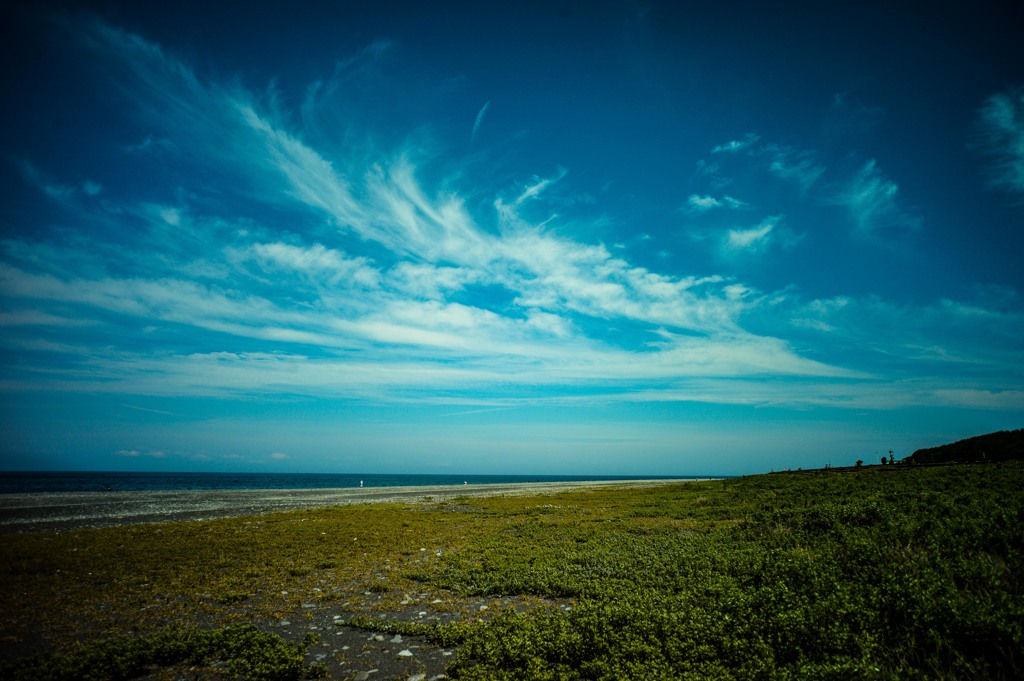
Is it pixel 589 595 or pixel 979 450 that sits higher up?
pixel 979 450

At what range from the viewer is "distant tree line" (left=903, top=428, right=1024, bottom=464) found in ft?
138

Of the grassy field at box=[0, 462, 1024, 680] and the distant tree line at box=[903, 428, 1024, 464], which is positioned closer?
the grassy field at box=[0, 462, 1024, 680]

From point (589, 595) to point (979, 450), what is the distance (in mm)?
55801

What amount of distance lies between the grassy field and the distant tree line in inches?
1065

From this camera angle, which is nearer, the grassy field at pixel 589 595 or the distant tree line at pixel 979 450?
the grassy field at pixel 589 595

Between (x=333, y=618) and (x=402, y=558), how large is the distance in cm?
782

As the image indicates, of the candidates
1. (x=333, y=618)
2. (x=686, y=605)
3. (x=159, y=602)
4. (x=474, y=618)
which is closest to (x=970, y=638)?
(x=686, y=605)

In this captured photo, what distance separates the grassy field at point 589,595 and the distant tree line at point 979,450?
27.1 meters

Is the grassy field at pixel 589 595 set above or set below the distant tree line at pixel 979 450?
below

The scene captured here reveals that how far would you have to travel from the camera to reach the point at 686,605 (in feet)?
38.6

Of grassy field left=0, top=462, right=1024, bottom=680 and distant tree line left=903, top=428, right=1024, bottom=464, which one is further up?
distant tree line left=903, top=428, right=1024, bottom=464

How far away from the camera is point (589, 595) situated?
1362cm

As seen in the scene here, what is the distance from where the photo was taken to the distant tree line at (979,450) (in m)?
42.0

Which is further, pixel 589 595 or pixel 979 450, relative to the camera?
pixel 979 450
